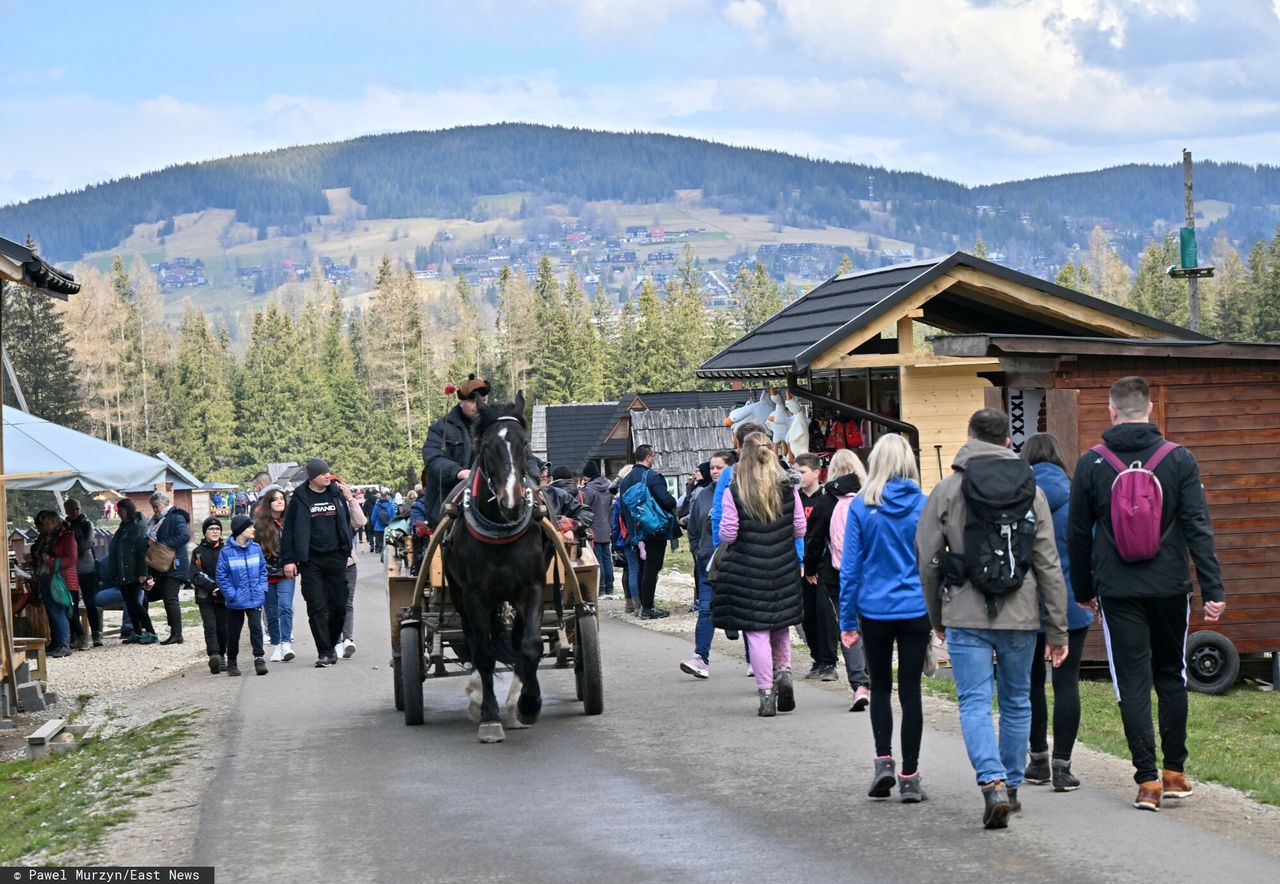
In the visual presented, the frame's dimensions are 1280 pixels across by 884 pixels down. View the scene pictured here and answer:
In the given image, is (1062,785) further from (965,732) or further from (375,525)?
(375,525)

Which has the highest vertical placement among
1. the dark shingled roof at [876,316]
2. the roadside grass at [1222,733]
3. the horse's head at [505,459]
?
the dark shingled roof at [876,316]

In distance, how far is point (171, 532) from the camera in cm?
2402

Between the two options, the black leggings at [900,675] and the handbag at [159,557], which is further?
the handbag at [159,557]

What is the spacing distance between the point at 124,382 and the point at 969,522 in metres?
116

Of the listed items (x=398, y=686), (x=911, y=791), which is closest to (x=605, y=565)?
(x=398, y=686)

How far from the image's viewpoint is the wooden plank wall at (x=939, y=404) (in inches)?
744

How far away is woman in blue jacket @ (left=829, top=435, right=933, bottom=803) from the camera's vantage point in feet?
29.3

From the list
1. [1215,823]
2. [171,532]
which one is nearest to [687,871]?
[1215,823]

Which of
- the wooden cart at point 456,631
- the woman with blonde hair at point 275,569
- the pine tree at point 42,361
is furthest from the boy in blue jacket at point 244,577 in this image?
the pine tree at point 42,361

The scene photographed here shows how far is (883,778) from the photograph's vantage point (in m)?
8.77

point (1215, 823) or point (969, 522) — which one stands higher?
point (969, 522)

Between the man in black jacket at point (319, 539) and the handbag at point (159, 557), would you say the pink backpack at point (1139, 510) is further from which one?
the handbag at point (159, 557)

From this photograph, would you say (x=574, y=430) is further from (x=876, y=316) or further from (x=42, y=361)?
(x=876, y=316)

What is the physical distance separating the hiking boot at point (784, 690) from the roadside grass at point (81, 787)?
4.35 m
